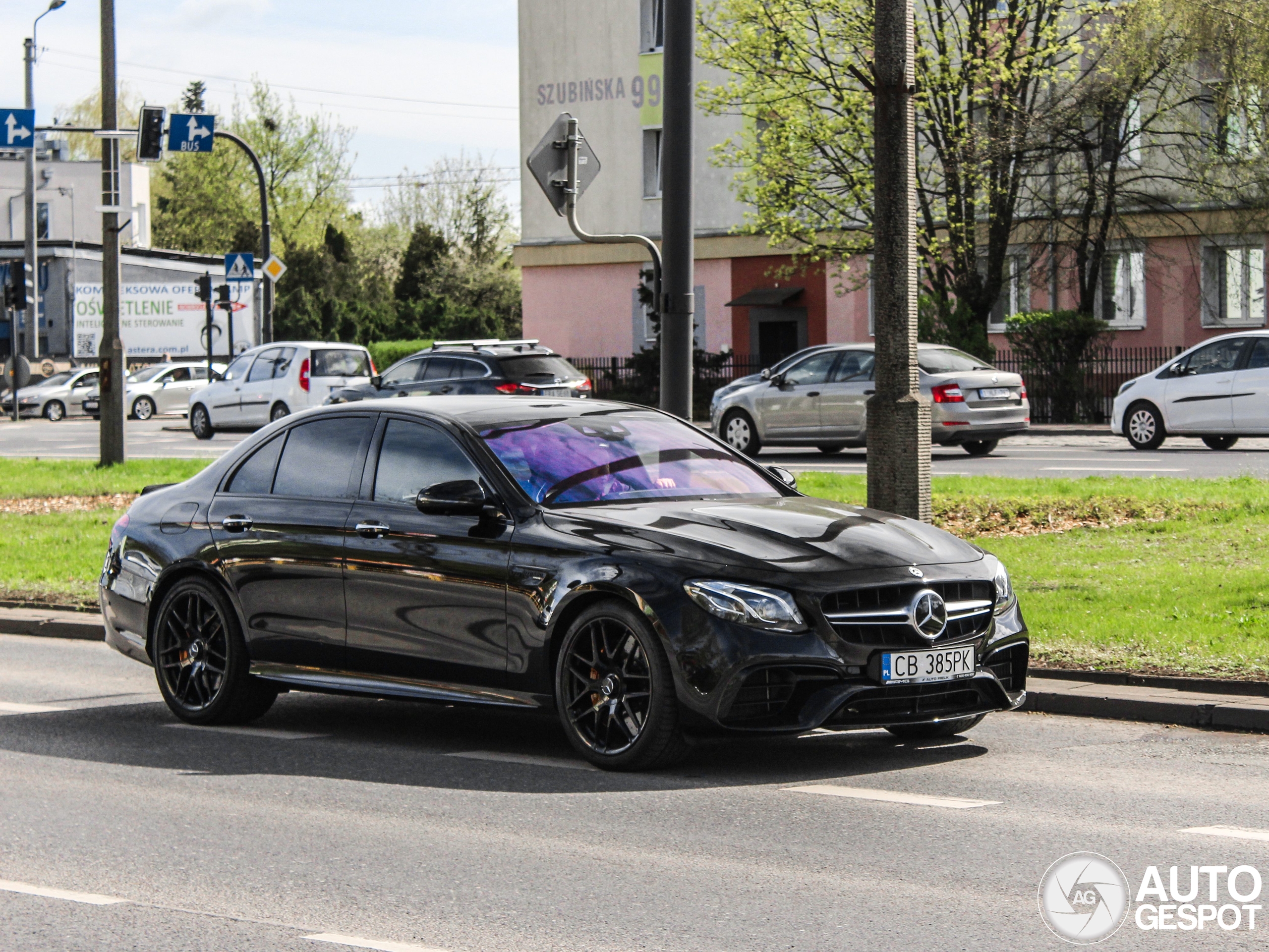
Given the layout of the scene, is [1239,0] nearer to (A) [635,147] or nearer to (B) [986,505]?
(B) [986,505]

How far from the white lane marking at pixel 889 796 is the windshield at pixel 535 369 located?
21371 millimetres

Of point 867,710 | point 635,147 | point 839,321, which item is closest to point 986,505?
point 867,710

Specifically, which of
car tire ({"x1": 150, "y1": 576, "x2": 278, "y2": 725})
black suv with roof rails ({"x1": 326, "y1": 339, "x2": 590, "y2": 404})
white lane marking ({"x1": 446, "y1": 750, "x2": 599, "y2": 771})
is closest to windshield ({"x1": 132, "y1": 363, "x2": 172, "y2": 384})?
black suv with roof rails ({"x1": 326, "y1": 339, "x2": 590, "y2": 404})

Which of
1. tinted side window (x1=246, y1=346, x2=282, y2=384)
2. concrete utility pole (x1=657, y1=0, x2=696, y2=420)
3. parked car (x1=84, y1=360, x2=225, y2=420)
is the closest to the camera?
concrete utility pole (x1=657, y1=0, x2=696, y2=420)

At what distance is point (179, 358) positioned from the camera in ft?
228

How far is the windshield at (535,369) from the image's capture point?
28438mm

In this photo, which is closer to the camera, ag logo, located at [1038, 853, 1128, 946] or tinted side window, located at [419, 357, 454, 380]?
ag logo, located at [1038, 853, 1128, 946]

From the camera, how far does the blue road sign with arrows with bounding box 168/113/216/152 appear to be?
2911 centimetres

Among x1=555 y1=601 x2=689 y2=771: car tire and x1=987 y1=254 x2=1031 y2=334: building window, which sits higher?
x1=987 y1=254 x2=1031 y2=334: building window

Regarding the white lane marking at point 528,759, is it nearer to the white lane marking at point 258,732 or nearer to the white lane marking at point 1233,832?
the white lane marking at point 258,732

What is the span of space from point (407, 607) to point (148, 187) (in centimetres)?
8832

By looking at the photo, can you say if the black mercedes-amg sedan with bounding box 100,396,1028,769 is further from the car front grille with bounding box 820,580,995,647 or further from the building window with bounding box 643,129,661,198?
the building window with bounding box 643,129,661,198

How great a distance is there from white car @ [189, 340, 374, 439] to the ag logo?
2855 cm

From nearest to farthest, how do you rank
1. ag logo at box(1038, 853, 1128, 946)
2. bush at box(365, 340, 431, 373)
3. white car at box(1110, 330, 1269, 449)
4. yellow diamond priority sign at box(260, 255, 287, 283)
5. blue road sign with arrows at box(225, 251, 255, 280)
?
ag logo at box(1038, 853, 1128, 946), white car at box(1110, 330, 1269, 449), yellow diamond priority sign at box(260, 255, 287, 283), blue road sign with arrows at box(225, 251, 255, 280), bush at box(365, 340, 431, 373)
